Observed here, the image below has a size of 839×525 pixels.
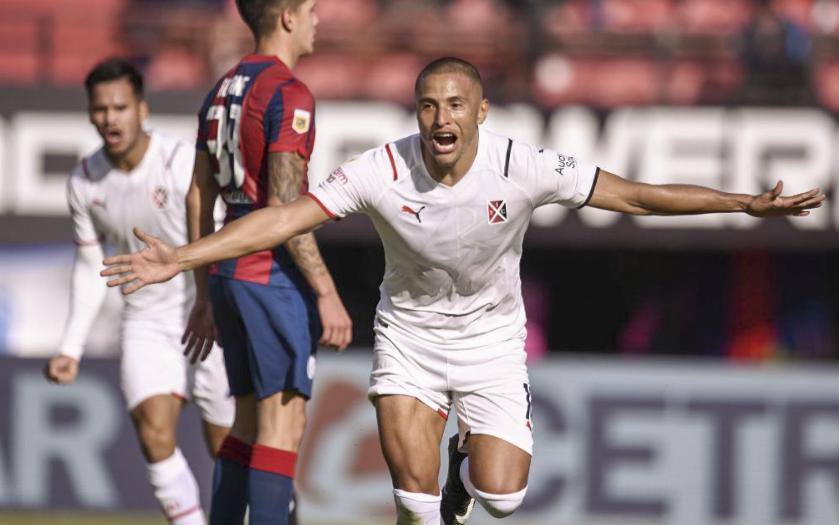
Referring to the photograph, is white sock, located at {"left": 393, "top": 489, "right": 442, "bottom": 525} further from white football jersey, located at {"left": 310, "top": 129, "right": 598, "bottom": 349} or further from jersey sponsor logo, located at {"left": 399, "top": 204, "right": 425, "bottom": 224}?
jersey sponsor logo, located at {"left": 399, "top": 204, "right": 425, "bottom": 224}

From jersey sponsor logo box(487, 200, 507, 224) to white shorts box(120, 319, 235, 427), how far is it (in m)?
1.76

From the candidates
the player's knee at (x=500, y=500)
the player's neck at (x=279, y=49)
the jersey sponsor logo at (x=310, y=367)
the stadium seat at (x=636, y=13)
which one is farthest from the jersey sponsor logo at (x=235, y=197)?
the stadium seat at (x=636, y=13)

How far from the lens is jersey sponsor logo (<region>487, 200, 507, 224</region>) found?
5832 mm

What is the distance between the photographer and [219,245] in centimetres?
519

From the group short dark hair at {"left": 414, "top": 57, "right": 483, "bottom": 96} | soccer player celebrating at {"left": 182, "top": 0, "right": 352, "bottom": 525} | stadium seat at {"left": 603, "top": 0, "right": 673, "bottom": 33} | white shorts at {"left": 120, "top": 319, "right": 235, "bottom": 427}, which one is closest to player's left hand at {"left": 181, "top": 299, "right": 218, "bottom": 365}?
soccer player celebrating at {"left": 182, "top": 0, "right": 352, "bottom": 525}

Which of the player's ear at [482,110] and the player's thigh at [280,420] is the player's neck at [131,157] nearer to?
the player's thigh at [280,420]

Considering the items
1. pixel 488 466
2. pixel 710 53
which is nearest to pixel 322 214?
pixel 488 466

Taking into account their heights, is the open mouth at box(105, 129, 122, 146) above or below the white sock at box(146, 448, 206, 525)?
above

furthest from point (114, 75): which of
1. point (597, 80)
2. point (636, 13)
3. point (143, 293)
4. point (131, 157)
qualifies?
point (636, 13)

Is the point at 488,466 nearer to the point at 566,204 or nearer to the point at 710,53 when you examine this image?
the point at 566,204

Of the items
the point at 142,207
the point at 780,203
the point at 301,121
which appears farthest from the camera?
the point at 142,207

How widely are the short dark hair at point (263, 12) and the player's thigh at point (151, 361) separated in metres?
1.68

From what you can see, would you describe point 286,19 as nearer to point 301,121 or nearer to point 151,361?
point 301,121

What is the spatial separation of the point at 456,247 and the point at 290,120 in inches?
34.0
